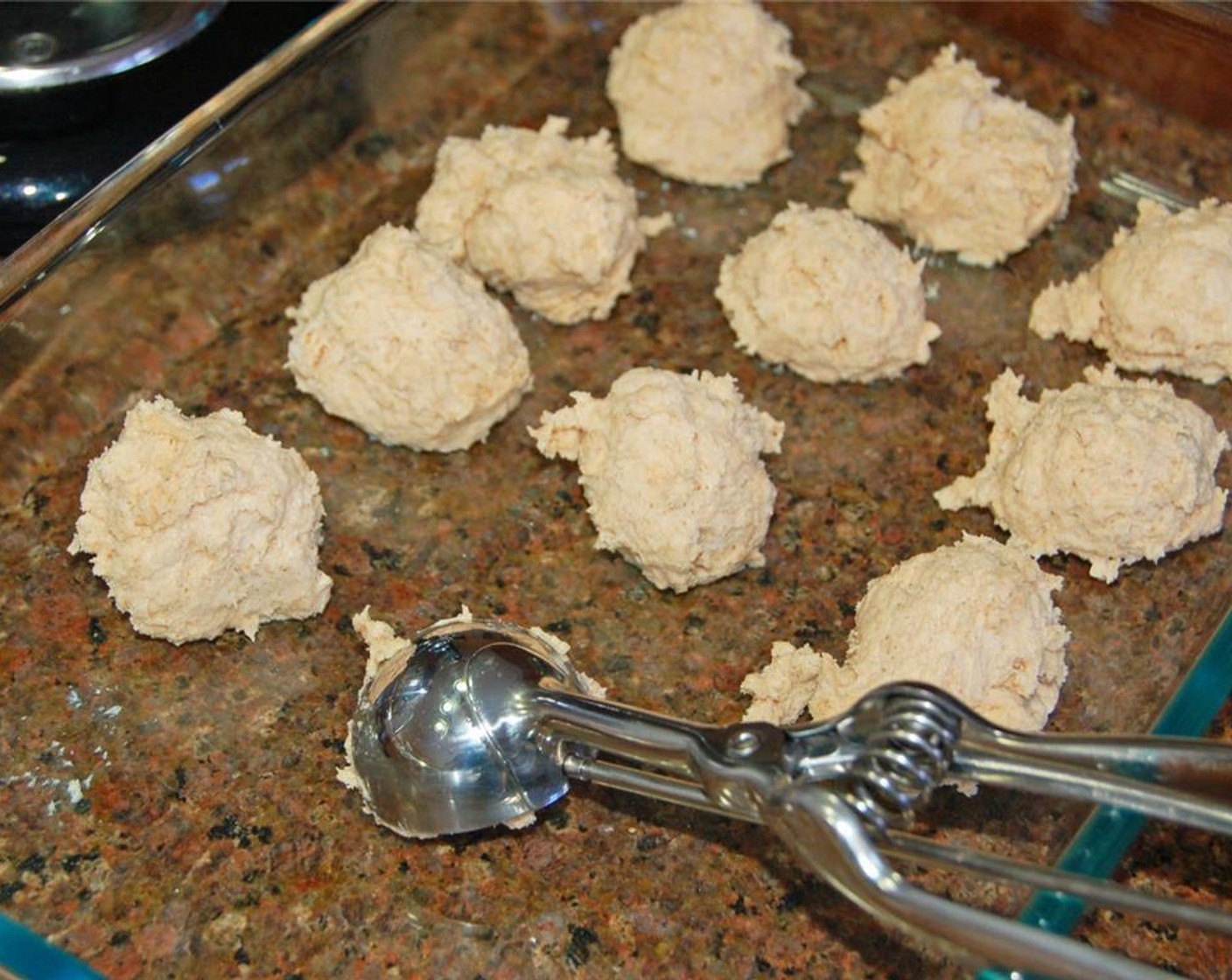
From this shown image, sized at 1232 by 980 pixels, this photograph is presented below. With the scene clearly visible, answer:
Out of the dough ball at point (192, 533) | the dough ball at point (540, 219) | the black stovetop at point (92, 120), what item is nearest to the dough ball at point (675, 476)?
the dough ball at point (540, 219)

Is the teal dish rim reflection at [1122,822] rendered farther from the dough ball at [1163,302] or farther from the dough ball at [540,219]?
the dough ball at [540,219]

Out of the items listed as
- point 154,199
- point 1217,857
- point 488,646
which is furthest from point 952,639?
point 154,199

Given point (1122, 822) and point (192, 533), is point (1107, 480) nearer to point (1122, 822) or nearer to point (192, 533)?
point (1122, 822)

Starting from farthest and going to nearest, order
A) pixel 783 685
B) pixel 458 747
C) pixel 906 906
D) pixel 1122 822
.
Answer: pixel 783 685 → pixel 458 747 → pixel 1122 822 → pixel 906 906

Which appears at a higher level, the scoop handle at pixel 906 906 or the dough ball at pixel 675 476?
the scoop handle at pixel 906 906

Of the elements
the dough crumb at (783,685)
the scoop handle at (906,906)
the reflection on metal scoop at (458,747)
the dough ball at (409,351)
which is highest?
the scoop handle at (906,906)

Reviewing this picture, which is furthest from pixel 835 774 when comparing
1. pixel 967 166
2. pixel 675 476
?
pixel 967 166

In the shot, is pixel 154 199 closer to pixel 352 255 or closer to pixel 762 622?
pixel 352 255
